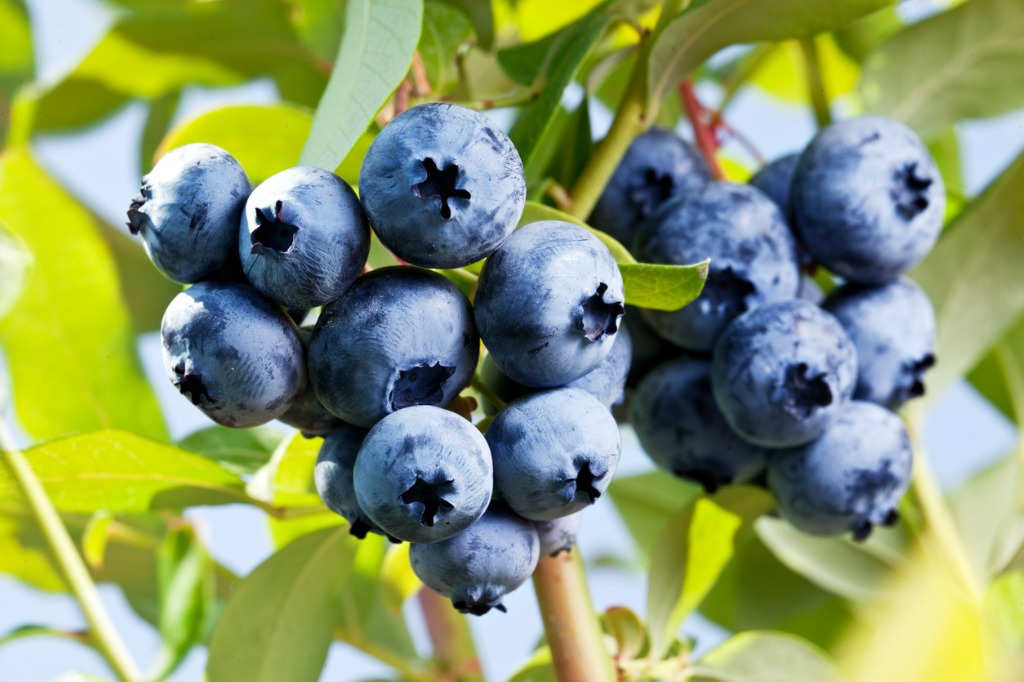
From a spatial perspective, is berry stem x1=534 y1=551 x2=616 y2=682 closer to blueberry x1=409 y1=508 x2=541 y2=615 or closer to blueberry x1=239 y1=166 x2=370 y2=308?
blueberry x1=409 y1=508 x2=541 y2=615

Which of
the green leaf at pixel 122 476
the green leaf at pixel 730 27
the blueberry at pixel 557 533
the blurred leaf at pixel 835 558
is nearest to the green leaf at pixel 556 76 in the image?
the green leaf at pixel 730 27

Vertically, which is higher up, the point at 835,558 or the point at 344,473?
the point at 344,473

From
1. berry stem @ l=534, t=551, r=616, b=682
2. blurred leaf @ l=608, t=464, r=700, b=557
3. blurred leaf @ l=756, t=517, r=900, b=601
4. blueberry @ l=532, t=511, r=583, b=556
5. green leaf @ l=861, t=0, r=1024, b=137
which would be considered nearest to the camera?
blueberry @ l=532, t=511, r=583, b=556

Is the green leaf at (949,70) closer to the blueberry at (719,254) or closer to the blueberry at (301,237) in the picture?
the blueberry at (719,254)

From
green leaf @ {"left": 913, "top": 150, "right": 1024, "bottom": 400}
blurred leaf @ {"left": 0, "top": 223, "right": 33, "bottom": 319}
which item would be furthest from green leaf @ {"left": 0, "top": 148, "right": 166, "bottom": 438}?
green leaf @ {"left": 913, "top": 150, "right": 1024, "bottom": 400}

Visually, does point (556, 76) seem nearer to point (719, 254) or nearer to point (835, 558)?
point (719, 254)

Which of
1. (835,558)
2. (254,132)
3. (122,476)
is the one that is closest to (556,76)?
(254,132)
